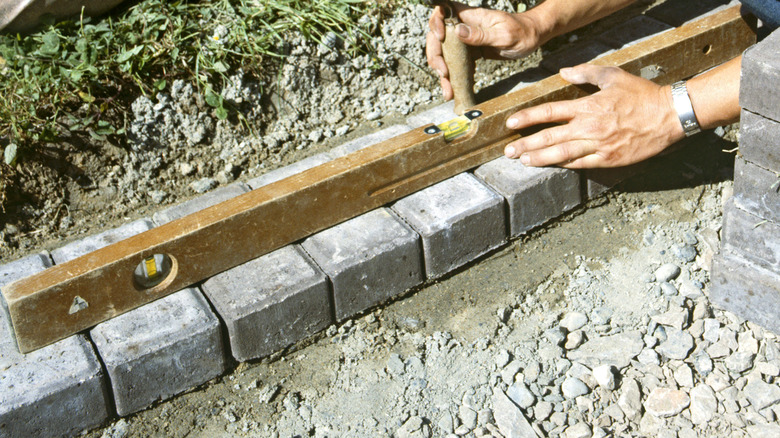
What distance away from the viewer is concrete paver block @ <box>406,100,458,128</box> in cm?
350

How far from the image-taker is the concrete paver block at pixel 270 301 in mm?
2732

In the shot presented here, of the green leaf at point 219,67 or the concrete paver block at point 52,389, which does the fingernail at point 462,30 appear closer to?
the green leaf at point 219,67

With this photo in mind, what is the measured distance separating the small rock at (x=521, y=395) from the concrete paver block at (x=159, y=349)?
3.25ft

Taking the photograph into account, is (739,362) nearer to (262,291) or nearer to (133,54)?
(262,291)

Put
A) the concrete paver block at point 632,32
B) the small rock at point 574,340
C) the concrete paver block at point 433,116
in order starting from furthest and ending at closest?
the concrete paver block at point 632,32 → the concrete paver block at point 433,116 → the small rock at point 574,340

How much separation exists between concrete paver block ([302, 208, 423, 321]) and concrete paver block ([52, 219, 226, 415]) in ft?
1.48

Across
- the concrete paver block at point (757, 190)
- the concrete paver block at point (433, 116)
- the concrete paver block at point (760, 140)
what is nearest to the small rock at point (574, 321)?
the concrete paver block at point (757, 190)

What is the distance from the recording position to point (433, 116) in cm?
353

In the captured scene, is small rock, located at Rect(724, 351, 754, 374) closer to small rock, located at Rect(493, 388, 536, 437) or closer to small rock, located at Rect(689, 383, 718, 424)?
small rock, located at Rect(689, 383, 718, 424)

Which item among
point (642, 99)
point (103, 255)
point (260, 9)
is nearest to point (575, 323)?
point (642, 99)

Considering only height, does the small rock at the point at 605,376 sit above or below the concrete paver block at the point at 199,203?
below

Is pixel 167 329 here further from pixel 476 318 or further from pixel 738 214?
pixel 738 214

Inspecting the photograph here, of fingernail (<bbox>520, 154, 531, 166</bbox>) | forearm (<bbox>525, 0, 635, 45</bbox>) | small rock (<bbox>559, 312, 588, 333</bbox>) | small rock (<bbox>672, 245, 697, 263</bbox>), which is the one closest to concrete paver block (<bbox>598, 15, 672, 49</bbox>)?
forearm (<bbox>525, 0, 635, 45</bbox>)

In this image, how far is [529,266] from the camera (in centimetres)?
317
